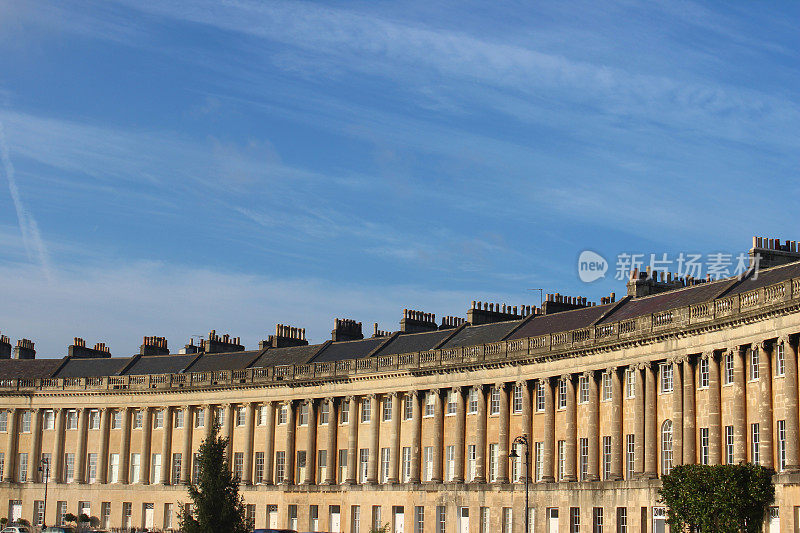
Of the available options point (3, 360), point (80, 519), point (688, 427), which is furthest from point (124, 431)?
point (688, 427)

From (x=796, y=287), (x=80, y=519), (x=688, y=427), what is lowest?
(x=80, y=519)

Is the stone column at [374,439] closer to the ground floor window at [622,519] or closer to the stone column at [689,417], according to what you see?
the ground floor window at [622,519]

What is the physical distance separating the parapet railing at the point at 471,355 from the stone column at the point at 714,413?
2.44 meters

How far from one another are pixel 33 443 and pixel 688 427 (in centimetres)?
6487

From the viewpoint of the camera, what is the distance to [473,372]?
270 feet

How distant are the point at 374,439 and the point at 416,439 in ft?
14.4

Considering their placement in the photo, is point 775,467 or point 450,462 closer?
point 775,467

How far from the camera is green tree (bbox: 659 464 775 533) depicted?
5800 cm

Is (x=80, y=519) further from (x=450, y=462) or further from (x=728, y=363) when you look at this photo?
(x=728, y=363)

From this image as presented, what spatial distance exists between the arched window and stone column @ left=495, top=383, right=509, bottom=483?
1327 cm

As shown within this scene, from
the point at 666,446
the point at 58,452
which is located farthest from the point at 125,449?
the point at 666,446

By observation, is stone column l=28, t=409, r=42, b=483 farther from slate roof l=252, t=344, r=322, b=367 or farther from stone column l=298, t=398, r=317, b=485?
stone column l=298, t=398, r=317, b=485

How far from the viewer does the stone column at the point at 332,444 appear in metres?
92.1

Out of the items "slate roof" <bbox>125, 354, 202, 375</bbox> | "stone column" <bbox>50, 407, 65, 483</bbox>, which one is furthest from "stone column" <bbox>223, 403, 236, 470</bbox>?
"stone column" <bbox>50, 407, 65, 483</bbox>
